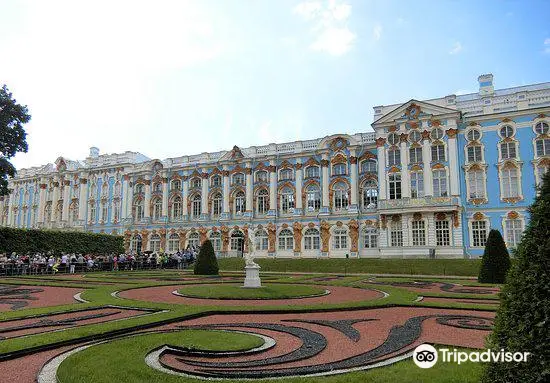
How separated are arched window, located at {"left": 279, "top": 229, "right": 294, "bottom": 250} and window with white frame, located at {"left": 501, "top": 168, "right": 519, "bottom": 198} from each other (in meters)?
22.1

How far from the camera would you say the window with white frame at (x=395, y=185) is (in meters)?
44.0

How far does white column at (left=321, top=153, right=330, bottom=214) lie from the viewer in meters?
48.5

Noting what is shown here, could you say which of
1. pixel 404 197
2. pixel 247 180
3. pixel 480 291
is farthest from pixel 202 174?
pixel 480 291

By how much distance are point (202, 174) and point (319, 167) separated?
15.9 m

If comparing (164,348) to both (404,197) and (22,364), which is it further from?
(404,197)

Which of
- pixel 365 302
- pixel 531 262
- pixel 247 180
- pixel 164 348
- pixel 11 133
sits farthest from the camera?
pixel 247 180

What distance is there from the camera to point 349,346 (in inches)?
319

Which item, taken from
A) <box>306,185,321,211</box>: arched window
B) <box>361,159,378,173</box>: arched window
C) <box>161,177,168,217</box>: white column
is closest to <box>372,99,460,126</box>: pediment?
<box>361,159,378,173</box>: arched window

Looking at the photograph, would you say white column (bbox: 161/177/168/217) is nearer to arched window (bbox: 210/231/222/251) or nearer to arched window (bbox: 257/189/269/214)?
arched window (bbox: 210/231/222/251)

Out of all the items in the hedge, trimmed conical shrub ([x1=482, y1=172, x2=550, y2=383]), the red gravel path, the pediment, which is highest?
the pediment

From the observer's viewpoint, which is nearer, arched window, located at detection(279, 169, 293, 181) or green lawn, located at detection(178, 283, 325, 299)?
green lawn, located at detection(178, 283, 325, 299)

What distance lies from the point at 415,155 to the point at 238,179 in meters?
21.7

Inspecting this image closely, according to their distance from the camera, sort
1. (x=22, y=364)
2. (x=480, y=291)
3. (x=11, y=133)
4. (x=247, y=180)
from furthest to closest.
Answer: (x=247, y=180)
(x=11, y=133)
(x=480, y=291)
(x=22, y=364)

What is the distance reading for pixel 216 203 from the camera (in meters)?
55.8
